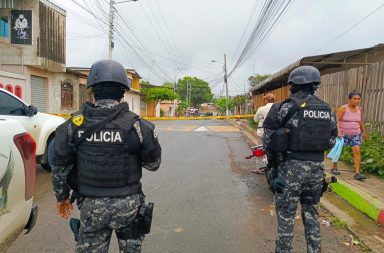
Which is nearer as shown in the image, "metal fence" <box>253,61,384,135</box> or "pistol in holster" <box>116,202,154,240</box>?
"pistol in holster" <box>116,202,154,240</box>

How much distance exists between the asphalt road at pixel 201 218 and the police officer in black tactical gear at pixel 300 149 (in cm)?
61

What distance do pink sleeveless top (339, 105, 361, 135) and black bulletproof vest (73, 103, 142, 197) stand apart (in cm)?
538

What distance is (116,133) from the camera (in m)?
2.34

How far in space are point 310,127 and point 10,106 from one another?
5153 mm

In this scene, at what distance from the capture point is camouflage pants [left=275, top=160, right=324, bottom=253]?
3.33 meters

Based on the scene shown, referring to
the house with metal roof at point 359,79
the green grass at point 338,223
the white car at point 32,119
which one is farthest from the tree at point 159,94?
the green grass at point 338,223

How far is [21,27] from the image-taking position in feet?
66.0

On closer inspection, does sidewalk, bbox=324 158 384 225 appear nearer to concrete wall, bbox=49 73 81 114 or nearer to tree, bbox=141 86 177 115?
concrete wall, bbox=49 73 81 114

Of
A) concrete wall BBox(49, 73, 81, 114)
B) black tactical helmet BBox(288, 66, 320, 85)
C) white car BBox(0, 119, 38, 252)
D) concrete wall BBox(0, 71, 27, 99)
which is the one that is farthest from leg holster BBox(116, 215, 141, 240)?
concrete wall BBox(49, 73, 81, 114)

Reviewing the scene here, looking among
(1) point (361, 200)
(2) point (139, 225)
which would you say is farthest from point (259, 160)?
(2) point (139, 225)

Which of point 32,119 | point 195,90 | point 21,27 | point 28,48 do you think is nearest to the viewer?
point 32,119

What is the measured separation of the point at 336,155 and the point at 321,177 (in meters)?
4.01

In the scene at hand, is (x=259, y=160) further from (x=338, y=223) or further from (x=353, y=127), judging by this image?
(x=338, y=223)

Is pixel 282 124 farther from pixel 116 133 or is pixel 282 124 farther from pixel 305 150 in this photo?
pixel 116 133
